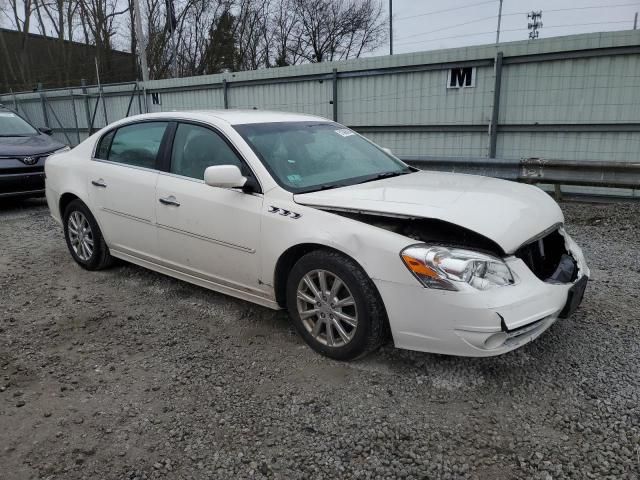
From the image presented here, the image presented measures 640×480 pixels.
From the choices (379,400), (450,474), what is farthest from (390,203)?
(450,474)

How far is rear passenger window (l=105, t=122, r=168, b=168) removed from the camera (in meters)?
4.19

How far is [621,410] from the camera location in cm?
257

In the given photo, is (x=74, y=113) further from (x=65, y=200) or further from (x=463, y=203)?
(x=463, y=203)

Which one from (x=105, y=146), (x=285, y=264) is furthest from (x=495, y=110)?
(x=285, y=264)

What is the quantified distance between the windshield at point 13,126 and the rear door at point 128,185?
5180 millimetres

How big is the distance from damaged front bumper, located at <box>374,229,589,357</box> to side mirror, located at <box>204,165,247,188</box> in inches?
46.3

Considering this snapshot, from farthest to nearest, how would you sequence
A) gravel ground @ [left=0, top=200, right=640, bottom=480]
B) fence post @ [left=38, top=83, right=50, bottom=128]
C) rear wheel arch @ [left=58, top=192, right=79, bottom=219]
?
fence post @ [left=38, top=83, right=50, bottom=128] < rear wheel arch @ [left=58, top=192, right=79, bottom=219] < gravel ground @ [left=0, top=200, right=640, bottom=480]

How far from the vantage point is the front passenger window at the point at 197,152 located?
3703 mm

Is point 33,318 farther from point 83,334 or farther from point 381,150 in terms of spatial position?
point 381,150

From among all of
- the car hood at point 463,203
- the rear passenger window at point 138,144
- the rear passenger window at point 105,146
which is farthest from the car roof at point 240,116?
the car hood at point 463,203

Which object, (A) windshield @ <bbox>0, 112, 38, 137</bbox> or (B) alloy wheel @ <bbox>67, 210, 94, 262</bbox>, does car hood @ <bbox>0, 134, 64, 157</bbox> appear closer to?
(A) windshield @ <bbox>0, 112, 38, 137</bbox>

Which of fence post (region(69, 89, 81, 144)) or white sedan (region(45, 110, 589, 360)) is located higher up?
fence post (region(69, 89, 81, 144))

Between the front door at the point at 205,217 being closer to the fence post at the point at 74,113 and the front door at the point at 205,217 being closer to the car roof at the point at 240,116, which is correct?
the car roof at the point at 240,116

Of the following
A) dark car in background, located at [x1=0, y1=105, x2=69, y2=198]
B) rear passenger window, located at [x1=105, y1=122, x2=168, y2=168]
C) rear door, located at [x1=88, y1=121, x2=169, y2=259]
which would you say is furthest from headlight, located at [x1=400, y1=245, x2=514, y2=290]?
dark car in background, located at [x1=0, y1=105, x2=69, y2=198]
